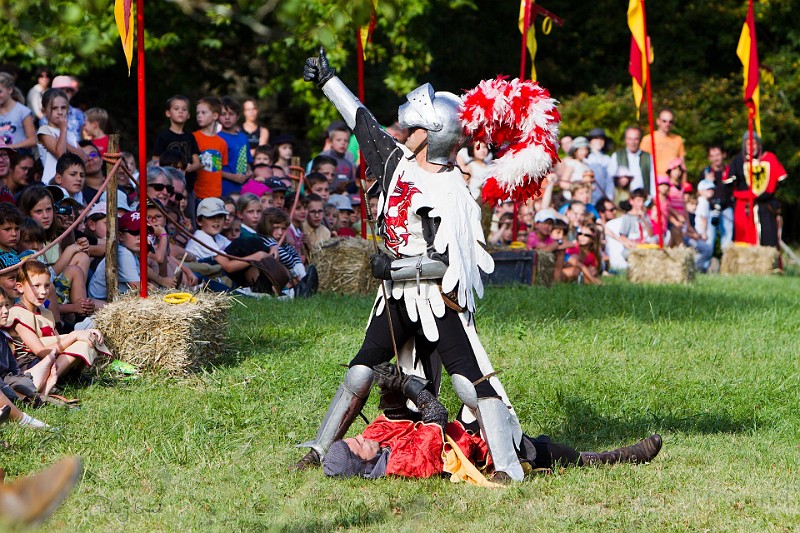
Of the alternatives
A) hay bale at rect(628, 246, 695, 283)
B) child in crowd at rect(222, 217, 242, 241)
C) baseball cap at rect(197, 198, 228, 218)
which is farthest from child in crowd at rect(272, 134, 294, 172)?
hay bale at rect(628, 246, 695, 283)

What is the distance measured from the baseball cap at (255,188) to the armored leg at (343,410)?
6.42 m

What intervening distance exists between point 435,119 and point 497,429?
1505 millimetres

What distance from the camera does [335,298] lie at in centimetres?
1105

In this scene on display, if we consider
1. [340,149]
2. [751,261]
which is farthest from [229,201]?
[751,261]

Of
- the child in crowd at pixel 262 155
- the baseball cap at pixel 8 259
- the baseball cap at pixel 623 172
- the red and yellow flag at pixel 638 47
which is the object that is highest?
the red and yellow flag at pixel 638 47

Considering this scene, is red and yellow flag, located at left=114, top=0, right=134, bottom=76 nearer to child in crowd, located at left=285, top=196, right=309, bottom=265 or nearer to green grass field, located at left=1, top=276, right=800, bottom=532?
green grass field, located at left=1, top=276, right=800, bottom=532

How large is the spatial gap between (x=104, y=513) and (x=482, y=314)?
16.6ft

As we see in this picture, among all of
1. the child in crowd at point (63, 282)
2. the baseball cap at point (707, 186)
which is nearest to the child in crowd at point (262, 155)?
the child in crowd at point (63, 282)

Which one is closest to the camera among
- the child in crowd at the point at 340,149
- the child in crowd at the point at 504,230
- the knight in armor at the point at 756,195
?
the child in crowd at the point at 340,149

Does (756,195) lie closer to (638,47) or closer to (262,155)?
(638,47)

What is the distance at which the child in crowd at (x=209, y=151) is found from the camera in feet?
38.1

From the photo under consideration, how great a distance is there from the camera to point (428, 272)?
19.1 ft

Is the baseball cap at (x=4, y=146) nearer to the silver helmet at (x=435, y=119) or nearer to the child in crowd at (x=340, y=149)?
the child in crowd at (x=340, y=149)

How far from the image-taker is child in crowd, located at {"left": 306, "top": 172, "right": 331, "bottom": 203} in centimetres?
1277
